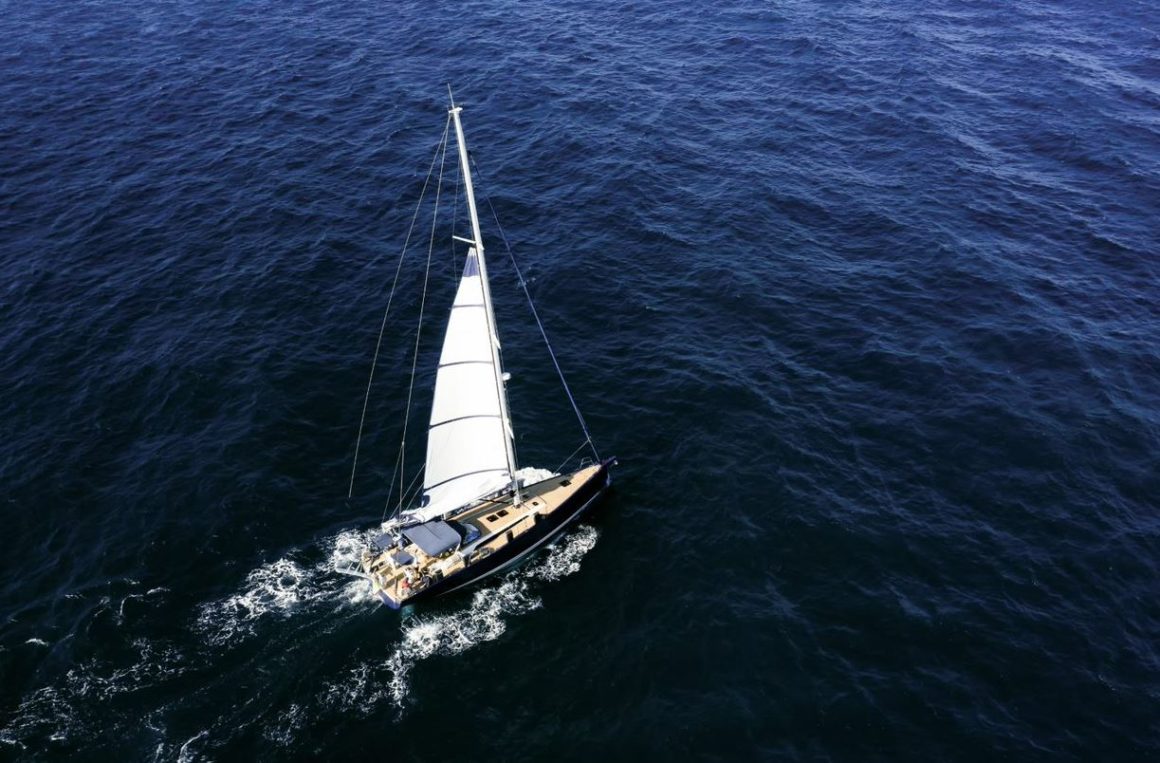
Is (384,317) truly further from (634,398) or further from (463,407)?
(634,398)

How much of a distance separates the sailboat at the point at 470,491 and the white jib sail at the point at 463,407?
0.06 meters

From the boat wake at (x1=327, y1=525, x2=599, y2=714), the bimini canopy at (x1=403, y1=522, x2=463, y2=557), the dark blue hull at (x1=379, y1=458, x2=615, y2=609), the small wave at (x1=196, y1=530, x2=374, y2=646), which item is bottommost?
the boat wake at (x1=327, y1=525, x2=599, y2=714)

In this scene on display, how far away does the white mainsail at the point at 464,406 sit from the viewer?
160 feet

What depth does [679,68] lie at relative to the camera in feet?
344

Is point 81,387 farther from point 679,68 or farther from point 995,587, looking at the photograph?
point 679,68

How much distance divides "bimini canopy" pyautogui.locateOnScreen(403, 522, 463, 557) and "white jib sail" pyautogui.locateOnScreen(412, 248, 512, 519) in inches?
48.7

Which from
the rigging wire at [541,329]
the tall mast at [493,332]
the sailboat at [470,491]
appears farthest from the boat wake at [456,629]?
the rigging wire at [541,329]

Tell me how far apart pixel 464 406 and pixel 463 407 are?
0.30ft

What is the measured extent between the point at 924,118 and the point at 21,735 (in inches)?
3978

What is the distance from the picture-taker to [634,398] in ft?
197

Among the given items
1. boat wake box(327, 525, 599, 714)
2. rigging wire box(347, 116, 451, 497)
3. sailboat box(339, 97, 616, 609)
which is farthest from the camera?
rigging wire box(347, 116, 451, 497)

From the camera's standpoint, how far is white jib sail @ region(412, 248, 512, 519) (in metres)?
48.7

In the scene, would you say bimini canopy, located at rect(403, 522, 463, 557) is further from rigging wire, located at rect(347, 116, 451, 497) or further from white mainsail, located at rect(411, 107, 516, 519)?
rigging wire, located at rect(347, 116, 451, 497)

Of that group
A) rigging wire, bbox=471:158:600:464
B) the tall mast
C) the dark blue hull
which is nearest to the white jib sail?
the tall mast
